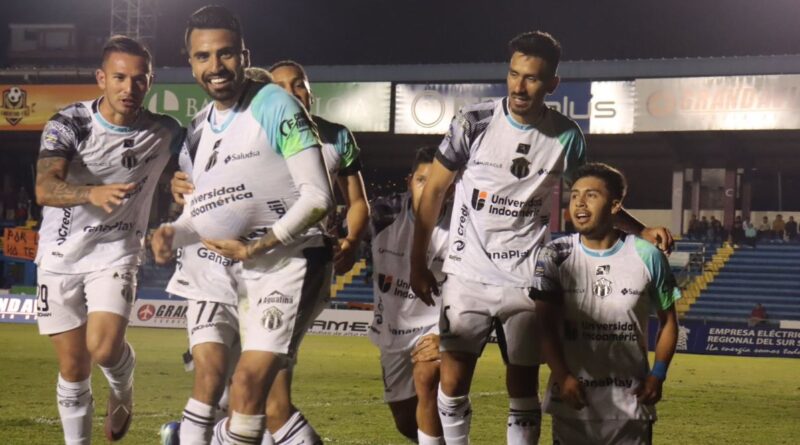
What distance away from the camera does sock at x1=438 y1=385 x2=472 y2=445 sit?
613 centimetres

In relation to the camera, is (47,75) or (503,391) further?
(47,75)

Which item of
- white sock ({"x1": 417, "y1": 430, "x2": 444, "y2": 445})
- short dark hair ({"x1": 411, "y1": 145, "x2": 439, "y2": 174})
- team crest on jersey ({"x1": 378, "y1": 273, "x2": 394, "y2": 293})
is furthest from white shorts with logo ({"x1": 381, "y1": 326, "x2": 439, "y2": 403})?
short dark hair ({"x1": 411, "y1": 145, "x2": 439, "y2": 174})

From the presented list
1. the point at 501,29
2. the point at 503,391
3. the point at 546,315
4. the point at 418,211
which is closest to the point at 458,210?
the point at 418,211

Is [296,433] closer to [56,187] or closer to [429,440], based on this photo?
[429,440]

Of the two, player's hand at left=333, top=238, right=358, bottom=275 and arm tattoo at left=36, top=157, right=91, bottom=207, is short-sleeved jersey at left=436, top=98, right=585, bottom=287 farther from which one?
arm tattoo at left=36, top=157, right=91, bottom=207

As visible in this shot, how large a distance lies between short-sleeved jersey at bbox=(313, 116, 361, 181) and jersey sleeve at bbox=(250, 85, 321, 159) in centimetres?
164

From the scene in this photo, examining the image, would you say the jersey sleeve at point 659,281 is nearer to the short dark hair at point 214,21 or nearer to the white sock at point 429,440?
the white sock at point 429,440

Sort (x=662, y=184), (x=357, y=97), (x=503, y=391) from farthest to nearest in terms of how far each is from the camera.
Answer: (x=662, y=184) < (x=357, y=97) < (x=503, y=391)

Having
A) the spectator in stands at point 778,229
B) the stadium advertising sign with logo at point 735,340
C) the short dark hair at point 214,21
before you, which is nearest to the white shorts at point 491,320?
the short dark hair at point 214,21

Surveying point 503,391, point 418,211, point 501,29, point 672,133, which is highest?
point 501,29

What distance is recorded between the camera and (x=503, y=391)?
1316cm

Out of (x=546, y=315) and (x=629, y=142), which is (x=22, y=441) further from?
(x=629, y=142)

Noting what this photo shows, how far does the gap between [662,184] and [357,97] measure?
12.6 metres

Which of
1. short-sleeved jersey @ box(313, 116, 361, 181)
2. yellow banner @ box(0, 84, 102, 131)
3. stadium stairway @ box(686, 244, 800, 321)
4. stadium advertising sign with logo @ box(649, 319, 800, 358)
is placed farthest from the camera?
yellow banner @ box(0, 84, 102, 131)
